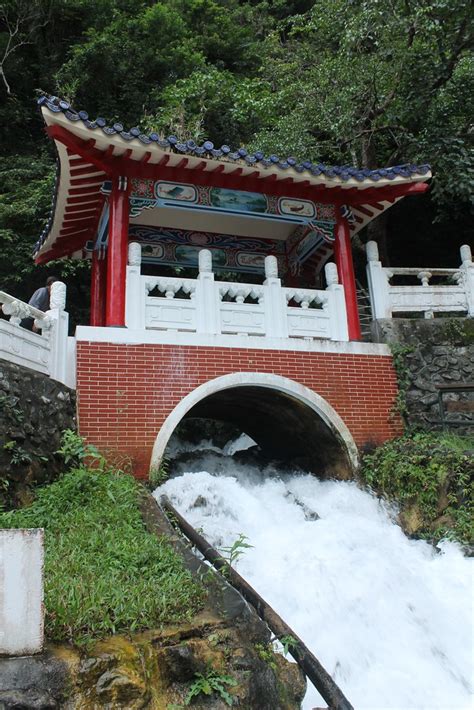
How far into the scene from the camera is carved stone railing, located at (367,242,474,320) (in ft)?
31.7

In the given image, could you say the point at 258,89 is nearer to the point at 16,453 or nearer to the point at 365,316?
the point at 365,316

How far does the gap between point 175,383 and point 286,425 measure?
2.77 metres

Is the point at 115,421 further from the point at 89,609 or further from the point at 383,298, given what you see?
the point at 383,298

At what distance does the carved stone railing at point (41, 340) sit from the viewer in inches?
261

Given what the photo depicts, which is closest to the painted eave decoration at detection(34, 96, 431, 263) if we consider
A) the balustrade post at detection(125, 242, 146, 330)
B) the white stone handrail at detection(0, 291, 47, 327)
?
the balustrade post at detection(125, 242, 146, 330)

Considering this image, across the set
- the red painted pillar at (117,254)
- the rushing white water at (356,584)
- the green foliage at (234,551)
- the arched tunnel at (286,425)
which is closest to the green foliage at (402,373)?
the arched tunnel at (286,425)

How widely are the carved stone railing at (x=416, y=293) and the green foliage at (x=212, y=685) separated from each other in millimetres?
6754

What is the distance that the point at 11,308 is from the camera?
668 cm

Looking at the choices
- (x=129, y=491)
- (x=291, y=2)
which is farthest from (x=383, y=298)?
(x=291, y=2)

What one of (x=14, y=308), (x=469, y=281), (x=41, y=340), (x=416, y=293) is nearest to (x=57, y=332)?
(x=41, y=340)

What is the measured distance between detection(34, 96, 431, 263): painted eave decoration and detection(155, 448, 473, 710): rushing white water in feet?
14.6

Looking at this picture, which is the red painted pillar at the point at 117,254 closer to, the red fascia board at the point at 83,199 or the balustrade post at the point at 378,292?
the red fascia board at the point at 83,199

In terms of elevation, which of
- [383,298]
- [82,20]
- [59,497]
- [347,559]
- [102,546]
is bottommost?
[347,559]

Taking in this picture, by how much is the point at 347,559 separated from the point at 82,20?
1905 cm
